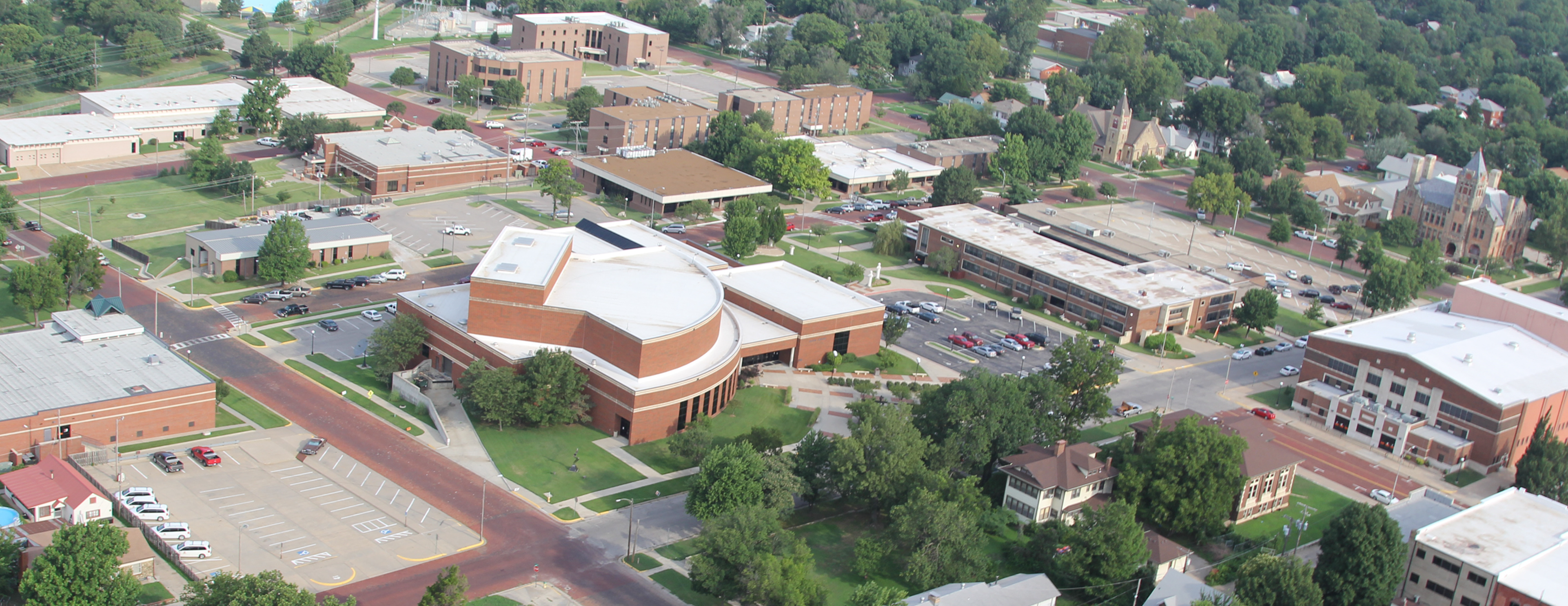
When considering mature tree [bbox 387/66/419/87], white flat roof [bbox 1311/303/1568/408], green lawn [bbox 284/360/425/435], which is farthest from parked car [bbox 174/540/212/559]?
mature tree [bbox 387/66/419/87]

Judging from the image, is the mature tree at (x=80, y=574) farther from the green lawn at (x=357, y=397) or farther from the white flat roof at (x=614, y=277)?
the white flat roof at (x=614, y=277)

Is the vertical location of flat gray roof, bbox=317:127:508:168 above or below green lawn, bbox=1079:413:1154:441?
above

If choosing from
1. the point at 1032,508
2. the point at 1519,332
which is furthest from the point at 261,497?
the point at 1519,332

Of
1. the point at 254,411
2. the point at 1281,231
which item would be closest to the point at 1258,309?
the point at 1281,231

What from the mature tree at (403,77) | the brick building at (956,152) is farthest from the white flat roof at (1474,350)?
the mature tree at (403,77)

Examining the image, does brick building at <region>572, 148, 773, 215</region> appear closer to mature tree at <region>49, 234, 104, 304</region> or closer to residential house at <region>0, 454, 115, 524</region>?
mature tree at <region>49, 234, 104, 304</region>

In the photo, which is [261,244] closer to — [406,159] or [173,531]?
[406,159]
